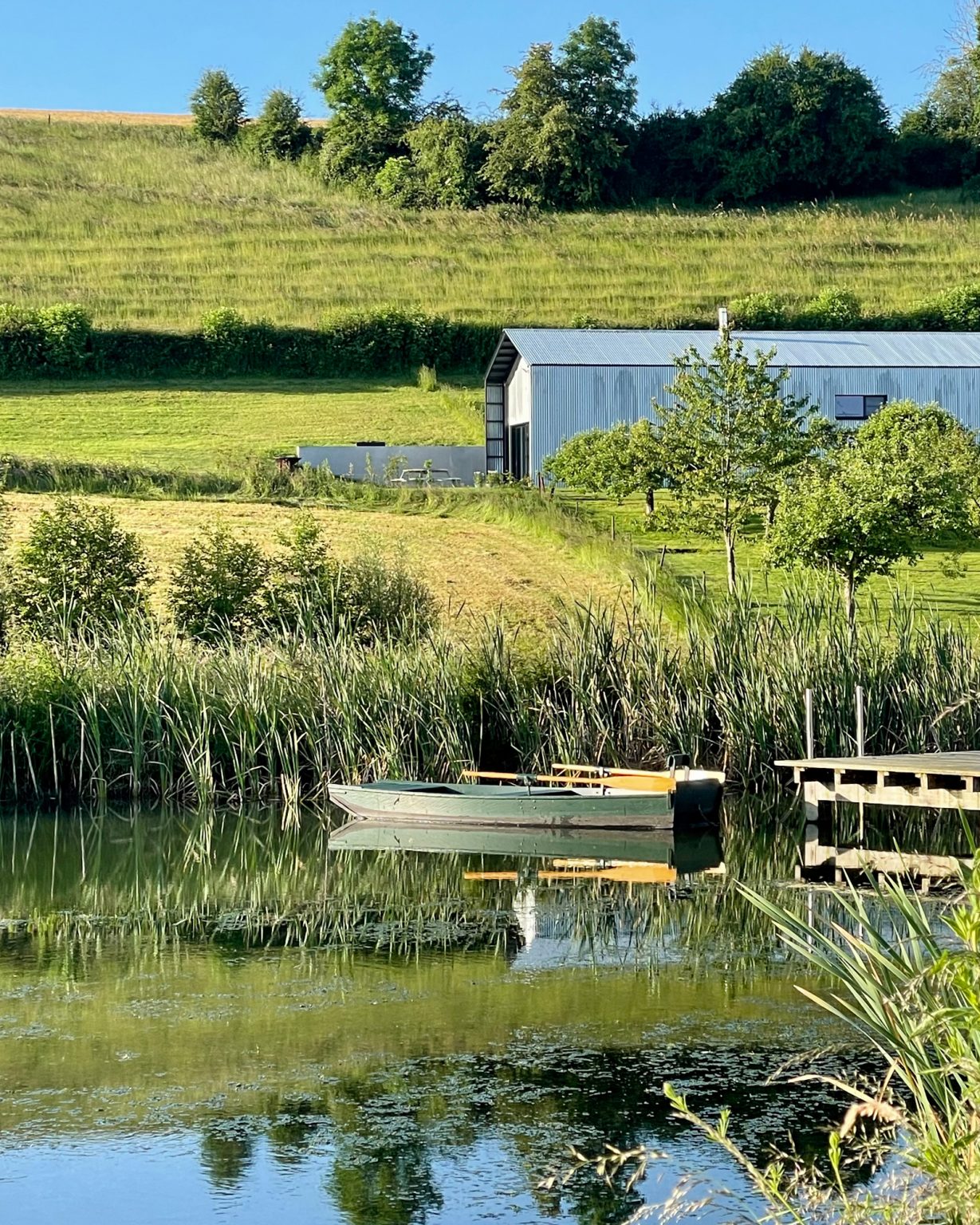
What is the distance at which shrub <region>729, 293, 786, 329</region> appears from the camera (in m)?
62.3

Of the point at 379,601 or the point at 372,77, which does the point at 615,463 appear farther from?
the point at 372,77

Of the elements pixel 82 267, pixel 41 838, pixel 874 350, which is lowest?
pixel 41 838

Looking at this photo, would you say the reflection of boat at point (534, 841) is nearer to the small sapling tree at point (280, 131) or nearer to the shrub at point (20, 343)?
the shrub at point (20, 343)

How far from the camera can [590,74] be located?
87.3 meters

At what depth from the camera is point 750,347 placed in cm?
4856

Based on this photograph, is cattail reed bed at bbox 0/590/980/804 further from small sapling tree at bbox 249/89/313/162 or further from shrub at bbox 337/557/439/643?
small sapling tree at bbox 249/89/313/162

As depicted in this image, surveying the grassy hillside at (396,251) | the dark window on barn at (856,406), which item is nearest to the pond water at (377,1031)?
the dark window on barn at (856,406)

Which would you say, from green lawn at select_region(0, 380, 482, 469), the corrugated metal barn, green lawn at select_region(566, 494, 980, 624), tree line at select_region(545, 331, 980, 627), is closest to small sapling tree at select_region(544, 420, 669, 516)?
tree line at select_region(545, 331, 980, 627)

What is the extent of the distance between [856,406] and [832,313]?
17.0 m

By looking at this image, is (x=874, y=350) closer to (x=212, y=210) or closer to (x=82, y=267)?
(x=82, y=267)

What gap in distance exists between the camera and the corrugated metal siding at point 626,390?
46.1m

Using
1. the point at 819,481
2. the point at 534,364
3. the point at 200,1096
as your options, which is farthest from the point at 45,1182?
the point at 534,364

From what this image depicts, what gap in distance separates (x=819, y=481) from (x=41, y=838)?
1338 cm

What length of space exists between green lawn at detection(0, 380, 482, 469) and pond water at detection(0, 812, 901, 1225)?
2744 centimetres
